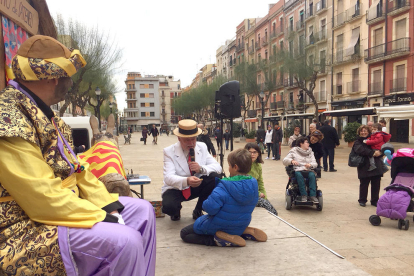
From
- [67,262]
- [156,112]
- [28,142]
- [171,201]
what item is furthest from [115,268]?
[156,112]

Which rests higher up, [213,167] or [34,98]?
[34,98]

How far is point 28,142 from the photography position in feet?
5.26

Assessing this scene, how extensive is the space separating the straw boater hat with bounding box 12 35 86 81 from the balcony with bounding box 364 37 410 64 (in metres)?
27.0

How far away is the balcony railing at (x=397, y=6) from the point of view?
23447mm

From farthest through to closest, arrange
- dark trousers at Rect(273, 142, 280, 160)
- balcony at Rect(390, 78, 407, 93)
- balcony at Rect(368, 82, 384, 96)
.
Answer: balcony at Rect(368, 82, 384, 96) → balcony at Rect(390, 78, 407, 93) → dark trousers at Rect(273, 142, 280, 160)

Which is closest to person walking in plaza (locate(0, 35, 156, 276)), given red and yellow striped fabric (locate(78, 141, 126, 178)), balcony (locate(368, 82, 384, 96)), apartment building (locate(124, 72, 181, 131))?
red and yellow striped fabric (locate(78, 141, 126, 178))

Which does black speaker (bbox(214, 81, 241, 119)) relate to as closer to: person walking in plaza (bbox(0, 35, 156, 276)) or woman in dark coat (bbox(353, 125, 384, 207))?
woman in dark coat (bbox(353, 125, 384, 207))

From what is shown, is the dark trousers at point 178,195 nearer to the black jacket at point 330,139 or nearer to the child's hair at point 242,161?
the child's hair at point 242,161

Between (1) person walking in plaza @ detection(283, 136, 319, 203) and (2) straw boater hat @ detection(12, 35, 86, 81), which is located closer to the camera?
(2) straw boater hat @ detection(12, 35, 86, 81)

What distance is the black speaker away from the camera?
8188mm

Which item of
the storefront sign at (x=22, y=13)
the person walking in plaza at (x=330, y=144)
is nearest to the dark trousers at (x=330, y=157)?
the person walking in plaza at (x=330, y=144)

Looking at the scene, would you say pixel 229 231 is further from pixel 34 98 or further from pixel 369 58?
pixel 369 58

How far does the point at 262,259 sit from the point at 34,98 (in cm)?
245

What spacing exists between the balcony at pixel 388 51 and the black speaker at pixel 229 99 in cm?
2102
